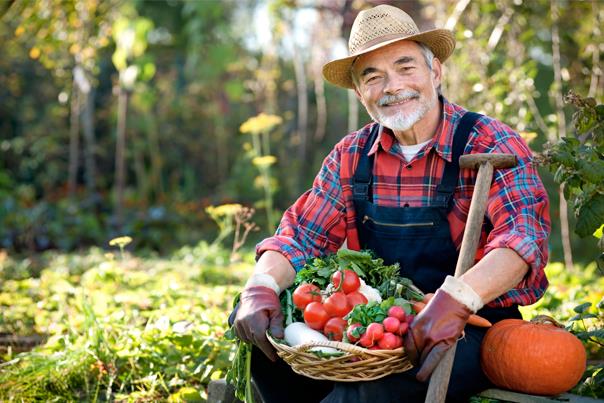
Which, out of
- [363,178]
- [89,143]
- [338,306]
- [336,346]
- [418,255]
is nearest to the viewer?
[336,346]

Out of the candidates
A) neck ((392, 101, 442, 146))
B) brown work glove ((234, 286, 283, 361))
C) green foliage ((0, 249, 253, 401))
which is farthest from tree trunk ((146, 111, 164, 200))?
brown work glove ((234, 286, 283, 361))

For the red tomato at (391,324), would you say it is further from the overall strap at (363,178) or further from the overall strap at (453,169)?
the overall strap at (363,178)

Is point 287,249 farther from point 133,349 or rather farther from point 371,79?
point 133,349

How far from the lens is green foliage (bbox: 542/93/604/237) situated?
8.32 ft

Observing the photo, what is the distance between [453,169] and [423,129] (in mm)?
240

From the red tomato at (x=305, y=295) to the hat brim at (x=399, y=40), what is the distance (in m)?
0.93

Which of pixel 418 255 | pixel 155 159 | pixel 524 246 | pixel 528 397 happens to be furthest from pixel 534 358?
pixel 155 159

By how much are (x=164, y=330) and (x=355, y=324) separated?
4.84ft

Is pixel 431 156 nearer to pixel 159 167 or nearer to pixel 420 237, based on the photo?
pixel 420 237

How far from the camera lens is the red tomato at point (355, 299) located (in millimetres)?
2463

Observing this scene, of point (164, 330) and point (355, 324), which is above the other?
point (355, 324)

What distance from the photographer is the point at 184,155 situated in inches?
455

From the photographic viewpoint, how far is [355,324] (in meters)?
2.37

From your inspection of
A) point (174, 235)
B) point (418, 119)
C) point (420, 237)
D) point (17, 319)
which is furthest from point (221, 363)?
point (174, 235)
